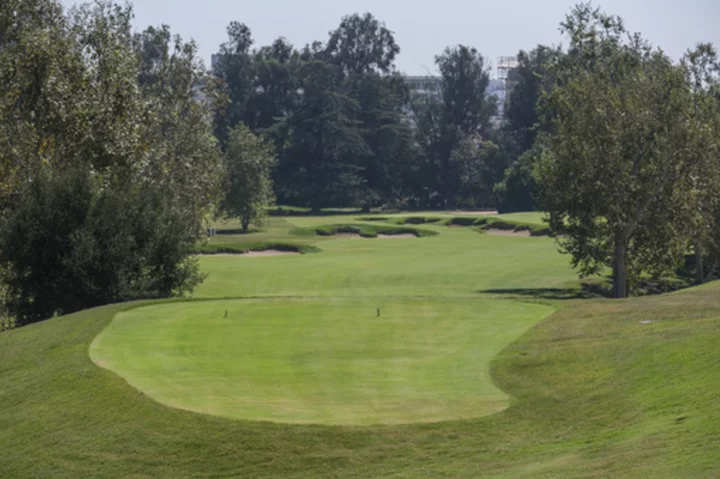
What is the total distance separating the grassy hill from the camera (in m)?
13.7

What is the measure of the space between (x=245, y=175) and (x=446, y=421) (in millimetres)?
74120

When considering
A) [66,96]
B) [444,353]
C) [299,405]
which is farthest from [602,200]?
[299,405]

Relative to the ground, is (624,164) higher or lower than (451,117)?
lower

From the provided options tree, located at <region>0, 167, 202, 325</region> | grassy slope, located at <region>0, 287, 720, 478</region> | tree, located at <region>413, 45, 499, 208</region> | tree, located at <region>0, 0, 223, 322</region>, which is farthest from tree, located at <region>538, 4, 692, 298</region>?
tree, located at <region>413, 45, 499, 208</region>

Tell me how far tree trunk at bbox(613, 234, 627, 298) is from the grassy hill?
1960cm

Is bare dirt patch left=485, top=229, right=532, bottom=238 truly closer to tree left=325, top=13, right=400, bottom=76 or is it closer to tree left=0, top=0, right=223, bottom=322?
tree left=0, top=0, right=223, bottom=322

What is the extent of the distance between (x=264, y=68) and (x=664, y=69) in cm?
10689

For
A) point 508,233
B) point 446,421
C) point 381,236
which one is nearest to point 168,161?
point 446,421

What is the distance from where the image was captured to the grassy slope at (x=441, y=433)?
1320 centimetres

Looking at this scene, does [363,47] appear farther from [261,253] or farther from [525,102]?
[261,253]

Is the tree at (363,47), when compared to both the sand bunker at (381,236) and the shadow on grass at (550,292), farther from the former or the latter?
the shadow on grass at (550,292)

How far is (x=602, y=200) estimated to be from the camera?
4556 cm

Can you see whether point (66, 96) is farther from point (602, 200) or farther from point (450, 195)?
point (450, 195)

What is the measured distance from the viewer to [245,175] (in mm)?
88250
